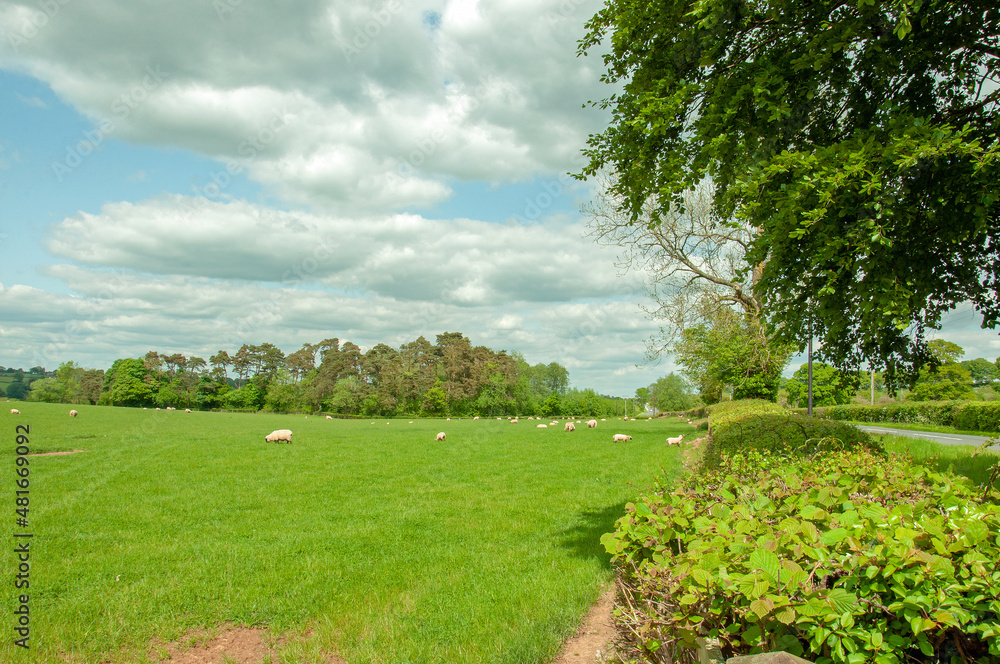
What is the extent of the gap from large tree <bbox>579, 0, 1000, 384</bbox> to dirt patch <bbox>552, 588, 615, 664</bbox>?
4290mm

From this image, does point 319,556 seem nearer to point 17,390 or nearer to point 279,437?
point 279,437

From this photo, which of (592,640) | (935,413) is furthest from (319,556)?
(935,413)

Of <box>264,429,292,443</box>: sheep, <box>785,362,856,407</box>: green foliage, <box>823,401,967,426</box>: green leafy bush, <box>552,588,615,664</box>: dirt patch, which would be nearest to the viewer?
<box>552,588,615,664</box>: dirt patch

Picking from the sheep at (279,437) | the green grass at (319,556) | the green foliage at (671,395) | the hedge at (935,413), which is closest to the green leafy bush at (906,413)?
the hedge at (935,413)

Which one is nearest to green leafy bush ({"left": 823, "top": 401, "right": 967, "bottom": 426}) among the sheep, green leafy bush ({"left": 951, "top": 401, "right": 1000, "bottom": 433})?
green leafy bush ({"left": 951, "top": 401, "right": 1000, "bottom": 433})

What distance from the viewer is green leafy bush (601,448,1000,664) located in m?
1.92

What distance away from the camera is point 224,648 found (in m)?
4.78

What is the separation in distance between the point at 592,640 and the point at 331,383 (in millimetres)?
93437

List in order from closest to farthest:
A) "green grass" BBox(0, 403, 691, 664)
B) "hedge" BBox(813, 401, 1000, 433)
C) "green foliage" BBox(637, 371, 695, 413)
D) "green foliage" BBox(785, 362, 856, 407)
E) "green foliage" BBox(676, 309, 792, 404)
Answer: "green grass" BBox(0, 403, 691, 664) → "green foliage" BBox(676, 309, 792, 404) → "hedge" BBox(813, 401, 1000, 433) → "green foliage" BBox(785, 362, 856, 407) → "green foliage" BBox(637, 371, 695, 413)

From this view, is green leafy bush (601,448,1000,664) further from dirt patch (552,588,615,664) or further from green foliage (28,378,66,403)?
green foliage (28,378,66,403)

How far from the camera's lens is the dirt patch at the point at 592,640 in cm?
414

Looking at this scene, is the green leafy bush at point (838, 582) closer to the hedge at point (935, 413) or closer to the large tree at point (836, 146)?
the large tree at point (836, 146)

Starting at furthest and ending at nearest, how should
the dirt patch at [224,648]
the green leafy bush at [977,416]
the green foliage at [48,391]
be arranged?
the green foliage at [48,391] → the green leafy bush at [977,416] → the dirt patch at [224,648]

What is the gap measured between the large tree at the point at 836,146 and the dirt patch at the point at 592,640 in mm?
4290
